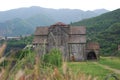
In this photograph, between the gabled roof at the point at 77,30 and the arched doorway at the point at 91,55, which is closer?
the gabled roof at the point at 77,30

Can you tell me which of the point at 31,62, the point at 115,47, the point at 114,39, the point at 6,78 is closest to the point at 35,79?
the point at 6,78

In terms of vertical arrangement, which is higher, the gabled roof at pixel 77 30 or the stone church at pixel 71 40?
the gabled roof at pixel 77 30

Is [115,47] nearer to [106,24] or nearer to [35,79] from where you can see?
[106,24]

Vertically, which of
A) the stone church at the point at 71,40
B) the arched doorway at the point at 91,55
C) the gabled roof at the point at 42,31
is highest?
the gabled roof at the point at 42,31

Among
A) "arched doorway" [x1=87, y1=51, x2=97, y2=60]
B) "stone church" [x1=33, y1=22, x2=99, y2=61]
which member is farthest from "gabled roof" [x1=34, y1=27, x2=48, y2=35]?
"arched doorway" [x1=87, y1=51, x2=97, y2=60]

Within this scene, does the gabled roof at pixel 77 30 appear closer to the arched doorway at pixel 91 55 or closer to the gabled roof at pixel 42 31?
the arched doorway at pixel 91 55

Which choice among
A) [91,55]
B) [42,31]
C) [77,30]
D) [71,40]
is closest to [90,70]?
[71,40]

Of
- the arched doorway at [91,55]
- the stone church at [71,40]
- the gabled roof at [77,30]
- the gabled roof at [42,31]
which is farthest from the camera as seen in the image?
the gabled roof at [42,31]

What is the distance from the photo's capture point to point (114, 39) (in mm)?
85625

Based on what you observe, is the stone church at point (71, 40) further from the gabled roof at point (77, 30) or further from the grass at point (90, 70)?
the grass at point (90, 70)

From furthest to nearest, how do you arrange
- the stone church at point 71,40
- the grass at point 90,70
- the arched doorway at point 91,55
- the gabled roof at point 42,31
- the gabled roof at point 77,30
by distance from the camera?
the gabled roof at point 42,31 → the arched doorway at point 91,55 → the gabled roof at point 77,30 → the stone church at point 71,40 → the grass at point 90,70

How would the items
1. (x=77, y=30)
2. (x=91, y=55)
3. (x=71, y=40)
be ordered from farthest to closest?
(x=91, y=55)
(x=77, y=30)
(x=71, y=40)

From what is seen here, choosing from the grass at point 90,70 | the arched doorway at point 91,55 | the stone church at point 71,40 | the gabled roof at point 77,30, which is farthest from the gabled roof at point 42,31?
the grass at point 90,70

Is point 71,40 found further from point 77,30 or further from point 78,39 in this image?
point 77,30
